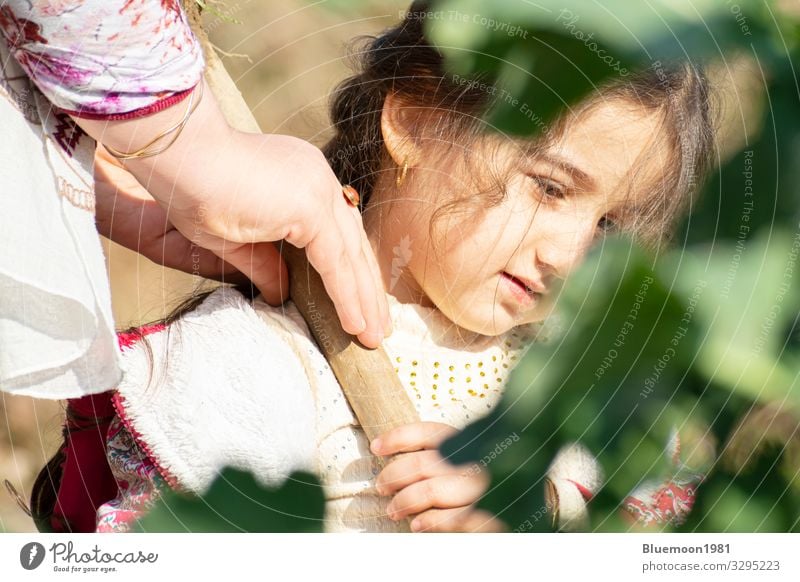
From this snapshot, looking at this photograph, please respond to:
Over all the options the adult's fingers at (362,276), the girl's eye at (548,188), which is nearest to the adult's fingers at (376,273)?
the adult's fingers at (362,276)

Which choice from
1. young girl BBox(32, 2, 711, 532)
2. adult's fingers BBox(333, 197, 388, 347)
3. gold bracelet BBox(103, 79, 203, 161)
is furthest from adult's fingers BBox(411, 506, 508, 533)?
gold bracelet BBox(103, 79, 203, 161)

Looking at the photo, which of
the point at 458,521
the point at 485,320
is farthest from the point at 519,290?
the point at 458,521

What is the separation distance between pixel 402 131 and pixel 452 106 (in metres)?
0.03

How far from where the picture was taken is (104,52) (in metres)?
0.40

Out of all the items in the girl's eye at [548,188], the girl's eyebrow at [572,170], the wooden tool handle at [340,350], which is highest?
the girl's eyebrow at [572,170]

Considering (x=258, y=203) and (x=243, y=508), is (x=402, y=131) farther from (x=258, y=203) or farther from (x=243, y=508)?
(x=243, y=508)

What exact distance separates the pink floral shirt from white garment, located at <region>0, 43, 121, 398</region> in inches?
0.9

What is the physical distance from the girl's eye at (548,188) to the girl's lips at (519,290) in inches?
2.0

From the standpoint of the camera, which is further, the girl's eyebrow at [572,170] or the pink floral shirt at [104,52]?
the girl's eyebrow at [572,170]

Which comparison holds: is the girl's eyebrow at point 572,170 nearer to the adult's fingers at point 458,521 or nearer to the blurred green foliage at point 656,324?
the blurred green foliage at point 656,324

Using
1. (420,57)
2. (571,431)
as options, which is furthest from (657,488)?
(420,57)

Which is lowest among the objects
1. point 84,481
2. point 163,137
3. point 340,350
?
point 84,481

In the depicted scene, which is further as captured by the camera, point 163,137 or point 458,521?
point 458,521

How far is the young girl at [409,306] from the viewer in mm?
521
